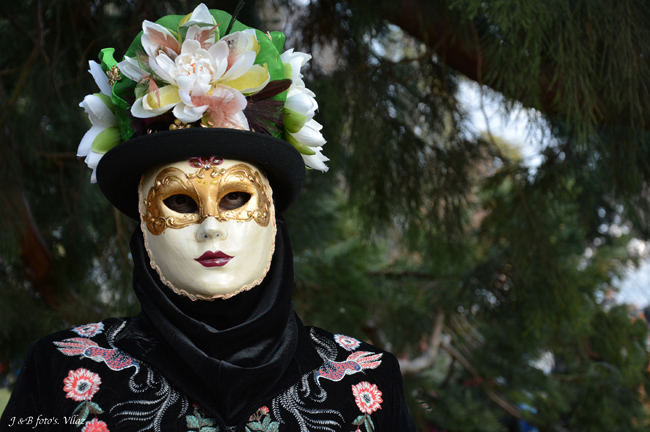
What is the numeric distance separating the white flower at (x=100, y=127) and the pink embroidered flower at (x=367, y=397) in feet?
2.32

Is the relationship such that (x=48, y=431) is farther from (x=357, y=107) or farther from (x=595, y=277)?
(x=595, y=277)

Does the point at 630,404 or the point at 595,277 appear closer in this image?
the point at 595,277

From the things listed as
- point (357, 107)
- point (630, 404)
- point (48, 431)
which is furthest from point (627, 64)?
point (630, 404)

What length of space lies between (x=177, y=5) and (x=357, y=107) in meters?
0.73

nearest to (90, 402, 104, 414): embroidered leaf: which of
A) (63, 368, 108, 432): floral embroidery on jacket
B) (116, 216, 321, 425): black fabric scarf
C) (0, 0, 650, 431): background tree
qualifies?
(63, 368, 108, 432): floral embroidery on jacket

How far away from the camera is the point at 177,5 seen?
2445 millimetres

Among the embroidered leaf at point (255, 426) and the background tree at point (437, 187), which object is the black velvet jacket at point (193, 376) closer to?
the embroidered leaf at point (255, 426)

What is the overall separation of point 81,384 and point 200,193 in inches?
16.5

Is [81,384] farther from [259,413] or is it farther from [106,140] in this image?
[106,140]

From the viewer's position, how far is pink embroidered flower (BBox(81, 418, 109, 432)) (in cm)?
127

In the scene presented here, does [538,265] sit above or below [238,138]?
below

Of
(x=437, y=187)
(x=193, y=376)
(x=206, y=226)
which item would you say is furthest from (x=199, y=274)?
(x=437, y=187)

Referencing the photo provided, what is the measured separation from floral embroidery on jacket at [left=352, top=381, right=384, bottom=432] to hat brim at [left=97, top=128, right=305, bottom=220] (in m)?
0.45

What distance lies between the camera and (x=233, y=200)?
54.9 inches
